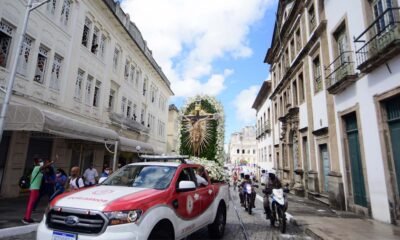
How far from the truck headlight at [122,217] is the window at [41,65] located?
1106 centimetres

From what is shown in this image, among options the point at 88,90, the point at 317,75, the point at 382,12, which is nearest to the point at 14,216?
the point at 88,90

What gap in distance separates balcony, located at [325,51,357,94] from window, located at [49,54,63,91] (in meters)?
13.2

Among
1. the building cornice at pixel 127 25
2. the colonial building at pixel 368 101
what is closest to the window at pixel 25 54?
the building cornice at pixel 127 25

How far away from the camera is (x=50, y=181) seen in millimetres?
8586

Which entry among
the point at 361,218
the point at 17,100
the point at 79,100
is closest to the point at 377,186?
the point at 361,218

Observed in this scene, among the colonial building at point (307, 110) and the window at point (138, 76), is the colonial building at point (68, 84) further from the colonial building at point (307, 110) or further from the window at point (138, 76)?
the colonial building at point (307, 110)

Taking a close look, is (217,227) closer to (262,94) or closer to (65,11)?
(65,11)

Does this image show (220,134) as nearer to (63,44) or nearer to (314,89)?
(314,89)

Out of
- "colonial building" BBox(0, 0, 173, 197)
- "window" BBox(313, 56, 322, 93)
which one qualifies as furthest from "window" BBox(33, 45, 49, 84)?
"window" BBox(313, 56, 322, 93)

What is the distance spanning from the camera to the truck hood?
3.50 meters

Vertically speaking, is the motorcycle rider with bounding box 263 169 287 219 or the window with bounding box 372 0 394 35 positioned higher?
the window with bounding box 372 0 394 35

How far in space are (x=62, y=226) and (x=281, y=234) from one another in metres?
5.65

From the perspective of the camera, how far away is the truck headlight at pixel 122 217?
133 inches

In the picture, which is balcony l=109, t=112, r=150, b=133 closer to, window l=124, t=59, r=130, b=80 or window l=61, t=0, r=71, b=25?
window l=124, t=59, r=130, b=80
